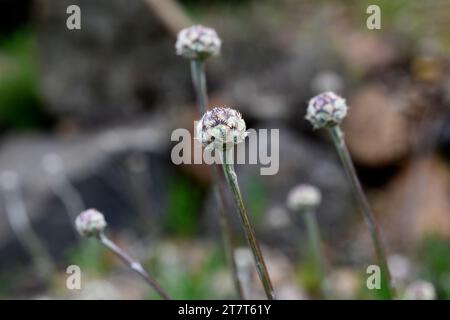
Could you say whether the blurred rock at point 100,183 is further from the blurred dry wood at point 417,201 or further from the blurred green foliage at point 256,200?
the blurred dry wood at point 417,201

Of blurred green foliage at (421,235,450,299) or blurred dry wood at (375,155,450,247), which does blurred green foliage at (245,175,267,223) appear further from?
blurred green foliage at (421,235,450,299)

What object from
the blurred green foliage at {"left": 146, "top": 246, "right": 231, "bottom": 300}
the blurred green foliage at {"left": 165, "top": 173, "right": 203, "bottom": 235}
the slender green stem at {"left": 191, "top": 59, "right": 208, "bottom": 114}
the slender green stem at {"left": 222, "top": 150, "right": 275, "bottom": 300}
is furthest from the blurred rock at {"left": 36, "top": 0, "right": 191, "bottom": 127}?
the slender green stem at {"left": 222, "top": 150, "right": 275, "bottom": 300}

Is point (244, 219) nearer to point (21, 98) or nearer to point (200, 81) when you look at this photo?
point (200, 81)

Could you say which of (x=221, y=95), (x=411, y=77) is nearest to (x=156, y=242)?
(x=221, y=95)

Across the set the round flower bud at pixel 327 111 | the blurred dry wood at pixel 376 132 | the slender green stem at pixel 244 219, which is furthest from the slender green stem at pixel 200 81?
the blurred dry wood at pixel 376 132

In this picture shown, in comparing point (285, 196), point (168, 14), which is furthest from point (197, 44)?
point (168, 14)
